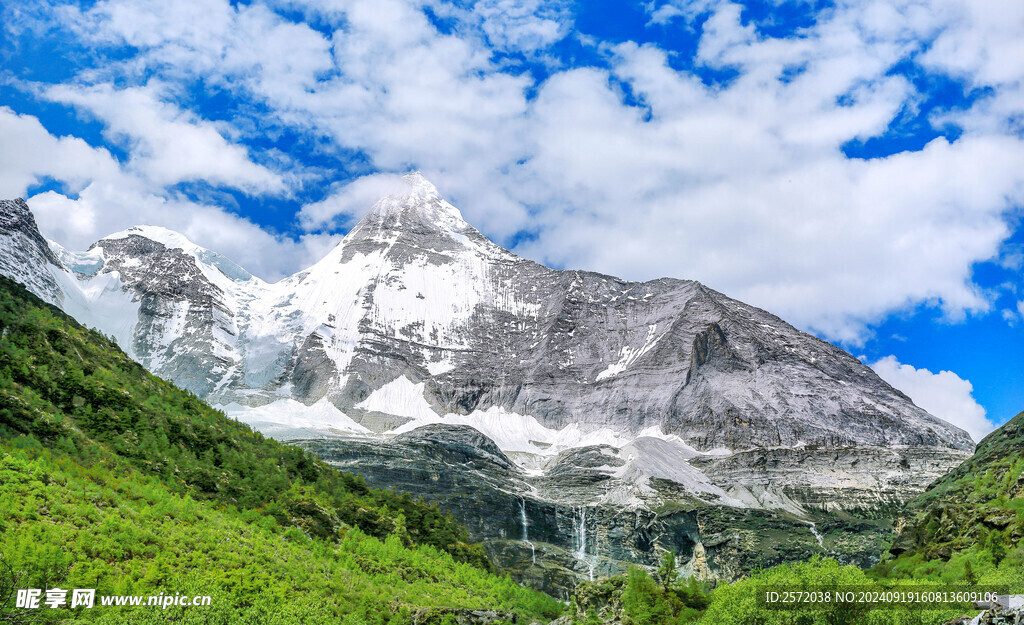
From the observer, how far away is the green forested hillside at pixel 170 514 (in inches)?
1447

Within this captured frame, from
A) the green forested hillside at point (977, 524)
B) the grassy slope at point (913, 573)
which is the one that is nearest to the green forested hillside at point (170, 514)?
the grassy slope at point (913, 573)

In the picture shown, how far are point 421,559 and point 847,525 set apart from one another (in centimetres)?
16051

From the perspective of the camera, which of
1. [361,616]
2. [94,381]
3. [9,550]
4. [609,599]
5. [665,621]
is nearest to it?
[9,550]

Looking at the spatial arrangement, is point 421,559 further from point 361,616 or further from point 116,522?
point 116,522

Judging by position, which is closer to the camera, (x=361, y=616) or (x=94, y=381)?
(x=361, y=616)

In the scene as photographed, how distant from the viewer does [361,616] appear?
4591 centimetres

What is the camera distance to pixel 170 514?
145 ft

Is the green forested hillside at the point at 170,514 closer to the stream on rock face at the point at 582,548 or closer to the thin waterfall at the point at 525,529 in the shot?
the thin waterfall at the point at 525,529

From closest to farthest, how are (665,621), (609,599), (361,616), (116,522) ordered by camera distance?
(116,522) → (361,616) → (665,621) → (609,599)

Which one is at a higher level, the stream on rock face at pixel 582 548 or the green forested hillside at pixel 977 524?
the green forested hillside at pixel 977 524

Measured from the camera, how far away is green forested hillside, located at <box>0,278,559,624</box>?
1447 inches

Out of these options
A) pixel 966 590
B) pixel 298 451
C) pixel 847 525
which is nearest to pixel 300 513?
pixel 298 451

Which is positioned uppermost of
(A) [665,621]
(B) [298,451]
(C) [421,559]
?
(B) [298,451]

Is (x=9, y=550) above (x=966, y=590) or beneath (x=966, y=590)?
above
